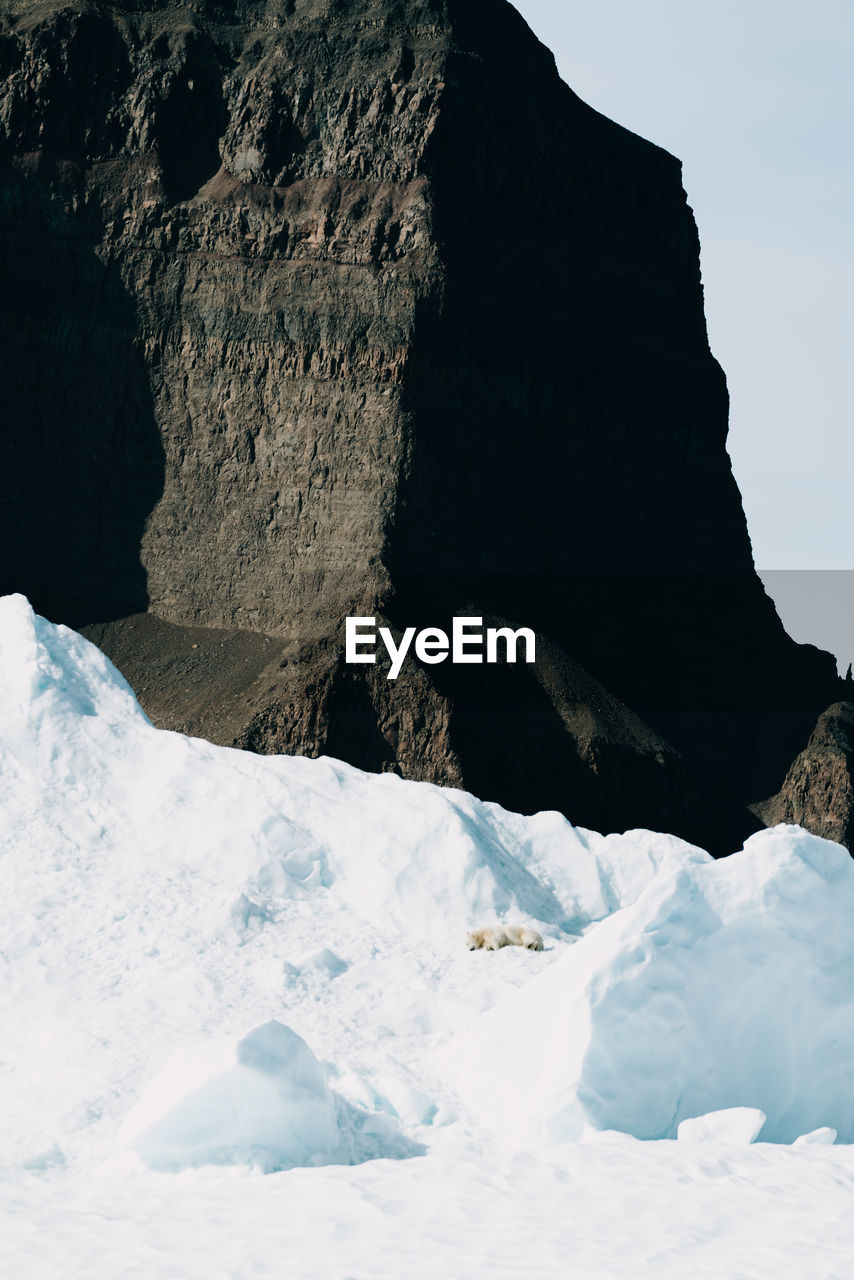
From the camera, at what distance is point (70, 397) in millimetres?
69438

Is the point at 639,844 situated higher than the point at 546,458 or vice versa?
the point at 546,458

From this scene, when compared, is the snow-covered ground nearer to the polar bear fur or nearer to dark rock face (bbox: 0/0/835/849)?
the polar bear fur

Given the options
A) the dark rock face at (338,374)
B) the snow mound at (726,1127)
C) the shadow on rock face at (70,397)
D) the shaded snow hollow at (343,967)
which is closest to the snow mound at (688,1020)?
the shaded snow hollow at (343,967)

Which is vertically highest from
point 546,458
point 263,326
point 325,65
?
point 325,65

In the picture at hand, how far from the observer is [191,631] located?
2608 inches

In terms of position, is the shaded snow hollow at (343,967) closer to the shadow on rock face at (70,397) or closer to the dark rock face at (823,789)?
the shadow on rock face at (70,397)

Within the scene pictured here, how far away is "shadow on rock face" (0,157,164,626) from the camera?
225ft

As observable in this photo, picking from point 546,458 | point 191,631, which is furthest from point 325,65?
point 191,631

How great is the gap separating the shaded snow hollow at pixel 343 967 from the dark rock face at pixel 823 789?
1948 inches

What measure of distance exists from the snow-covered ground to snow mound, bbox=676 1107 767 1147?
3 cm

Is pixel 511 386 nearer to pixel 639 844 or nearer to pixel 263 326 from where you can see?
pixel 263 326

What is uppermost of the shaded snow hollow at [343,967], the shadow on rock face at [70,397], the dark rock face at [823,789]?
the shadow on rock face at [70,397]

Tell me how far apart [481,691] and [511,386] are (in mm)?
13357

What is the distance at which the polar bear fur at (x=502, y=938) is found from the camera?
17.3m
